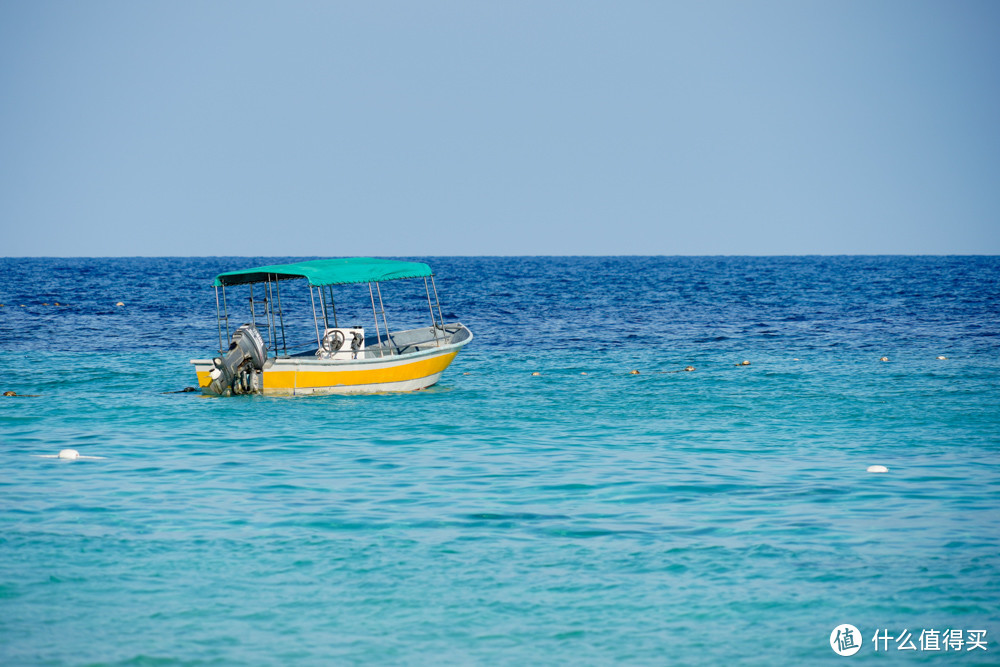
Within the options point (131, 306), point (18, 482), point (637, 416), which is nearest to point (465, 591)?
point (18, 482)

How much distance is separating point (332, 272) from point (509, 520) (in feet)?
43.8

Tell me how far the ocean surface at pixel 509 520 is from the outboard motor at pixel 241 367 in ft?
1.38

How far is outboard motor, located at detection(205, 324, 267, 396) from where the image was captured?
23703mm

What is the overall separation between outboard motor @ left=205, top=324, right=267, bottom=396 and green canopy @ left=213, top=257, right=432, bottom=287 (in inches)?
56.5

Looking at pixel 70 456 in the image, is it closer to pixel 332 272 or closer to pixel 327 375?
pixel 327 375

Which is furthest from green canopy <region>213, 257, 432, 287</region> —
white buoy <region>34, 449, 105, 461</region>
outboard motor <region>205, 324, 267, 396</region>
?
white buoy <region>34, 449, 105, 461</region>

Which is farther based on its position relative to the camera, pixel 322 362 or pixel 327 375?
pixel 327 375

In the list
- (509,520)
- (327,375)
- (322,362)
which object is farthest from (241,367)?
(509,520)

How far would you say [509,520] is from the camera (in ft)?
40.9

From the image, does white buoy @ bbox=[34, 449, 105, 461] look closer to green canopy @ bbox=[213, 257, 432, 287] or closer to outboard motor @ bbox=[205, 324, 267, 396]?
outboard motor @ bbox=[205, 324, 267, 396]

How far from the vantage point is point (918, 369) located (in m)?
28.6

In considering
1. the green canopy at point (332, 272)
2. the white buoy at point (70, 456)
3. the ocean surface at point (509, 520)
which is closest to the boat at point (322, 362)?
the green canopy at point (332, 272)

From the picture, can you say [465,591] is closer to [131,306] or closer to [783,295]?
[131,306]

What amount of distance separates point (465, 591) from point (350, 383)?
48.5 ft
